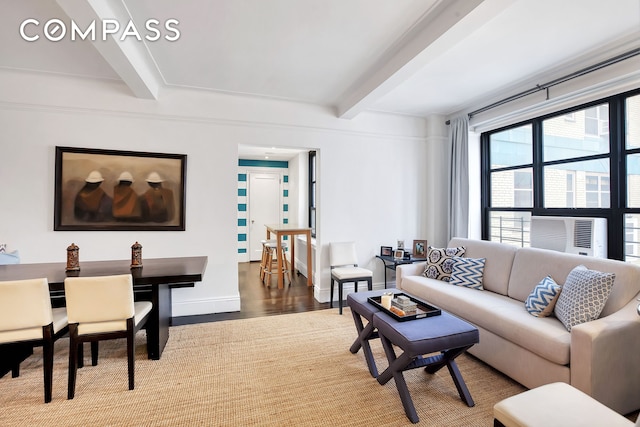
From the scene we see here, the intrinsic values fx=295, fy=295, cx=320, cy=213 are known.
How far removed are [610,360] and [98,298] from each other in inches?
131

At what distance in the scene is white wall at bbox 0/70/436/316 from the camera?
3117mm

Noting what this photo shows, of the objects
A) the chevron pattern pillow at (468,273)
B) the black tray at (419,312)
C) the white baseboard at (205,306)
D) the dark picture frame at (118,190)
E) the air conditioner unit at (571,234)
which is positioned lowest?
the white baseboard at (205,306)

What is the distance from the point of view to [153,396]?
81.0 inches

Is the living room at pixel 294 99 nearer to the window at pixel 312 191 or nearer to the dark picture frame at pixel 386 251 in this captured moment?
the dark picture frame at pixel 386 251

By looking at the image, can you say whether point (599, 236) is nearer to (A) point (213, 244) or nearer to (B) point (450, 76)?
(B) point (450, 76)

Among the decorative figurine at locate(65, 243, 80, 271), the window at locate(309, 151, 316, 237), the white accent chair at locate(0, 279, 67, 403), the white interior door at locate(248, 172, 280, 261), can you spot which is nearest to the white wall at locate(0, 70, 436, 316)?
the decorative figurine at locate(65, 243, 80, 271)

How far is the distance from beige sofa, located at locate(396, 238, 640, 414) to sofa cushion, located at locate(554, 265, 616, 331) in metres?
0.08

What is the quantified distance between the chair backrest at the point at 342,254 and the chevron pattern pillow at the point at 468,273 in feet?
4.33

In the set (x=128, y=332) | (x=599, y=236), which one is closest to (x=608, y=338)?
(x=599, y=236)

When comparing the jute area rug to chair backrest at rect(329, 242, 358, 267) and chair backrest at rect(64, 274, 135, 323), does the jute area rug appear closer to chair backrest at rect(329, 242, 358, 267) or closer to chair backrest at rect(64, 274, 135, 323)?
chair backrest at rect(64, 274, 135, 323)

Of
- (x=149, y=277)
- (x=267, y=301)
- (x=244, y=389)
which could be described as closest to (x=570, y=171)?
(x=244, y=389)

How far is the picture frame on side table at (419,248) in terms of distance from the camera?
422cm

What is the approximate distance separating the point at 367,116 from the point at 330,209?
149 centimetres

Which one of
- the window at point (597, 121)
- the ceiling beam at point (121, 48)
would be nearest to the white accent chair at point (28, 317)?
the ceiling beam at point (121, 48)
